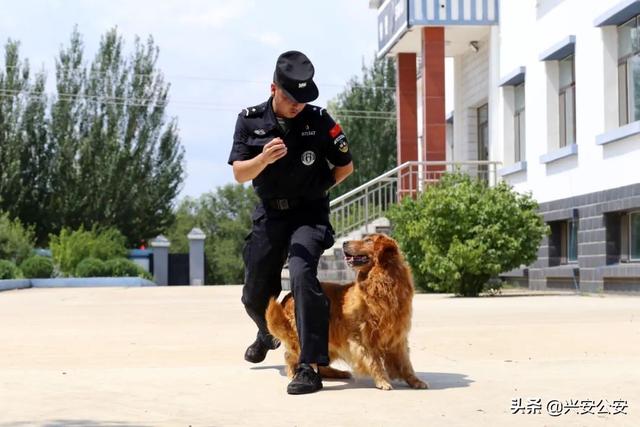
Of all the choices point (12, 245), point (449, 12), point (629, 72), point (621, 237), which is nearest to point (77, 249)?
point (12, 245)

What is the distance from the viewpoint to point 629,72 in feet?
59.3

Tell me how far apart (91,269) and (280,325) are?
26.9 meters

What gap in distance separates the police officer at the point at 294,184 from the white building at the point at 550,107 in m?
11.6

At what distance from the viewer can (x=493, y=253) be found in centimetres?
1777

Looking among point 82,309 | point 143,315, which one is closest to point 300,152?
point 143,315

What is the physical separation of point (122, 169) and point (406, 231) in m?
29.7

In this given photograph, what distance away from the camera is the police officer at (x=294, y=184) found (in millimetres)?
6191

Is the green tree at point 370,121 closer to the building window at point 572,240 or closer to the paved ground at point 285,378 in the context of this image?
the building window at point 572,240

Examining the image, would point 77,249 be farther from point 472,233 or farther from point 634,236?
point 634,236

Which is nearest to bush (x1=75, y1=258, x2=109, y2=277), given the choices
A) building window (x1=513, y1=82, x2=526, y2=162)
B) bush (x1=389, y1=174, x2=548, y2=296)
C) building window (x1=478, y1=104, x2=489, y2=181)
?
building window (x1=478, y1=104, x2=489, y2=181)

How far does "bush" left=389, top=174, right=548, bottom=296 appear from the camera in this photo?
1778cm

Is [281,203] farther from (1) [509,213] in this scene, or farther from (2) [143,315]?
(1) [509,213]

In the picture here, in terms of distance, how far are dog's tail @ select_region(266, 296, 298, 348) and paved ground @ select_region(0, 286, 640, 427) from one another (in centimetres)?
28

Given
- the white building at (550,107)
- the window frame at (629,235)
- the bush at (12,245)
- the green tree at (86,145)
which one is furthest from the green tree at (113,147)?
the window frame at (629,235)
